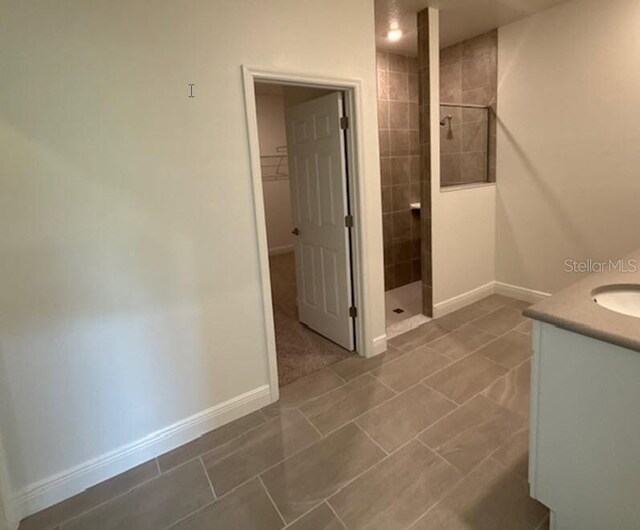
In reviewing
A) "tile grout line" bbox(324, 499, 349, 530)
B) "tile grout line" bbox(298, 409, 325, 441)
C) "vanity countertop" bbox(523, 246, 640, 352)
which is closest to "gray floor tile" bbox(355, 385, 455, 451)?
"tile grout line" bbox(298, 409, 325, 441)

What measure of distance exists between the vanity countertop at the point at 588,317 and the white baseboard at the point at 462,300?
213 cm

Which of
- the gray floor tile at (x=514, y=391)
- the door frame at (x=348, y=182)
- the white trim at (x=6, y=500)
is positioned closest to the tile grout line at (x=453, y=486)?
the gray floor tile at (x=514, y=391)

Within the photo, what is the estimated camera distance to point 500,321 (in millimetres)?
3480

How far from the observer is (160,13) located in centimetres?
181

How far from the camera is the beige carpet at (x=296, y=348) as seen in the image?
113 inches

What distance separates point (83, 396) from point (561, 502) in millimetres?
2112

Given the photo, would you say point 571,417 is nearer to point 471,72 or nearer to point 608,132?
point 608,132

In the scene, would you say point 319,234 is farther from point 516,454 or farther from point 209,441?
point 516,454

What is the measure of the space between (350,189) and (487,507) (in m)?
2.01

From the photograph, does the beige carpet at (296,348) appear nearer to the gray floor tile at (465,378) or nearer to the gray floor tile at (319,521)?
the gray floor tile at (465,378)

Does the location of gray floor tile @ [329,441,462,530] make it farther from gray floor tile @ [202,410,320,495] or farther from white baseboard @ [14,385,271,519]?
white baseboard @ [14,385,271,519]

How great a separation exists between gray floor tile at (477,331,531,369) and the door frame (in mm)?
918

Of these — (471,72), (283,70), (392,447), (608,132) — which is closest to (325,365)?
(392,447)

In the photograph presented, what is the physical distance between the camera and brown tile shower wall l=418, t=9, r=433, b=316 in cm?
316
